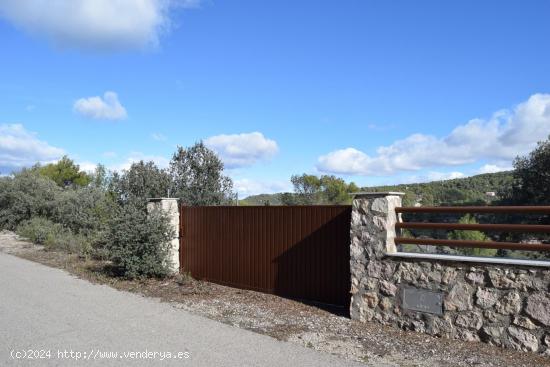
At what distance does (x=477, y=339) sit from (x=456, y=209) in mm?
1789

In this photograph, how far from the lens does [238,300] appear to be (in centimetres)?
962

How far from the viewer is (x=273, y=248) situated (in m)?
10.0

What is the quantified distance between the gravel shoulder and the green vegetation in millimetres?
694

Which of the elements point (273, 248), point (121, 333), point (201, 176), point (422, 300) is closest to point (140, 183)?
point (201, 176)

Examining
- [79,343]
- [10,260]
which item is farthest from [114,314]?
[10,260]

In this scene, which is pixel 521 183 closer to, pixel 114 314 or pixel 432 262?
pixel 432 262

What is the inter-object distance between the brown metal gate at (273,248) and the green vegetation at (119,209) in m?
0.77

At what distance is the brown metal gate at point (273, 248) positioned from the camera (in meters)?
8.94

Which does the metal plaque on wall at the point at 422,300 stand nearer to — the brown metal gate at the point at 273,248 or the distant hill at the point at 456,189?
the brown metal gate at the point at 273,248

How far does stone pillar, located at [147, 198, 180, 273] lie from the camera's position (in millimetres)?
12117

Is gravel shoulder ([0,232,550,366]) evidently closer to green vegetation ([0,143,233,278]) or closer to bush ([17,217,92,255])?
green vegetation ([0,143,233,278])

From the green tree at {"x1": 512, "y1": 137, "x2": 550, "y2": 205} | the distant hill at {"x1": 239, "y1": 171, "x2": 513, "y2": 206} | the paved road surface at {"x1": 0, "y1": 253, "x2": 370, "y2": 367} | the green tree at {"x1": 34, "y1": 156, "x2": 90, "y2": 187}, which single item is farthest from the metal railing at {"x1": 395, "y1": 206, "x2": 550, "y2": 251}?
the green tree at {"x1": 34, "y1": 156, "x2": 90, "y2": 187}

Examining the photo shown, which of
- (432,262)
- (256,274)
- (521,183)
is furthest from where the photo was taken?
(521,183)

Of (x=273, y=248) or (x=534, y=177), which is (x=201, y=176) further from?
(x=534, y=177)
